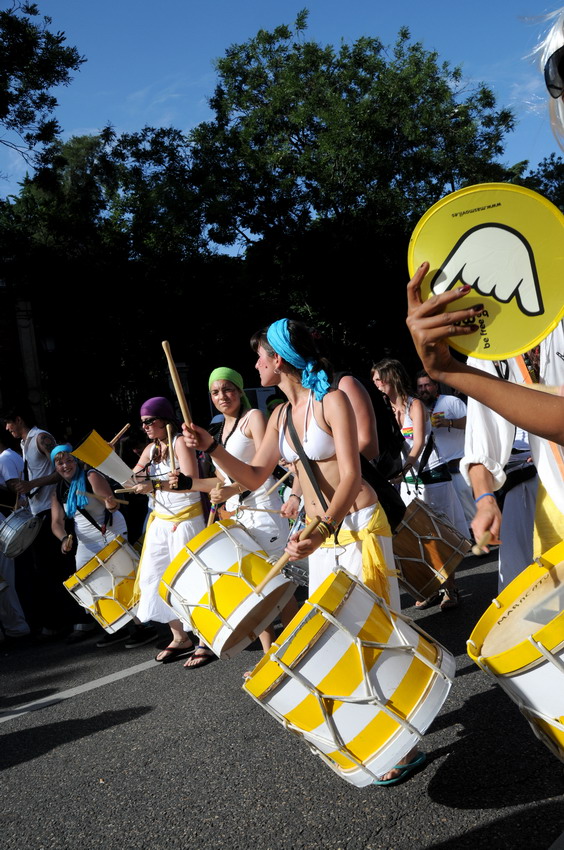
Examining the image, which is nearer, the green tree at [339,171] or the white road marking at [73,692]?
the white road marking at [73,692]

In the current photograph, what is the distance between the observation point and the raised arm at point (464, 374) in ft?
5.36

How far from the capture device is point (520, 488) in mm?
3848

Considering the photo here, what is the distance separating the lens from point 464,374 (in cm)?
171

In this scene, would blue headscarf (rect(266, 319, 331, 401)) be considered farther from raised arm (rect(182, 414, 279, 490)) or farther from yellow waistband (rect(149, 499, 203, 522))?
yellow waistband (rect(149, 499, 203, 522))

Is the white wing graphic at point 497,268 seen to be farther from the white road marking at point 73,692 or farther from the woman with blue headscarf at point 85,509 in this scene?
the woman with blue headscarf at point 85,509

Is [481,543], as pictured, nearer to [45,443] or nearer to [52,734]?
[52,734]

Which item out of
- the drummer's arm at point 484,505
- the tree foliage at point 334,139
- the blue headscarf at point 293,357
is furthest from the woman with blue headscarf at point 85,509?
the tree foliage at point 334,139

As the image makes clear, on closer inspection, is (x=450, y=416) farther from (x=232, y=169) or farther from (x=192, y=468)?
(x=232, y=169)

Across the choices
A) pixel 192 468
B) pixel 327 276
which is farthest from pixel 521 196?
pixel 327 276

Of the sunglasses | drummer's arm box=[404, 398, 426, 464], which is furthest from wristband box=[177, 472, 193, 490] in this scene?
the sunglasses

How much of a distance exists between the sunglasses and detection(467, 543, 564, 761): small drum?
3.56ft

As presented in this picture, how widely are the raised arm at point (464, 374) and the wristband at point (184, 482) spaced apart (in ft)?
12.7

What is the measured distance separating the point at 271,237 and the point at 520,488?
18985 millimetres

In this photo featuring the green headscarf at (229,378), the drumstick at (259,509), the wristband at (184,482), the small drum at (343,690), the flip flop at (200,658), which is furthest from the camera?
the wristband at (184,482)
